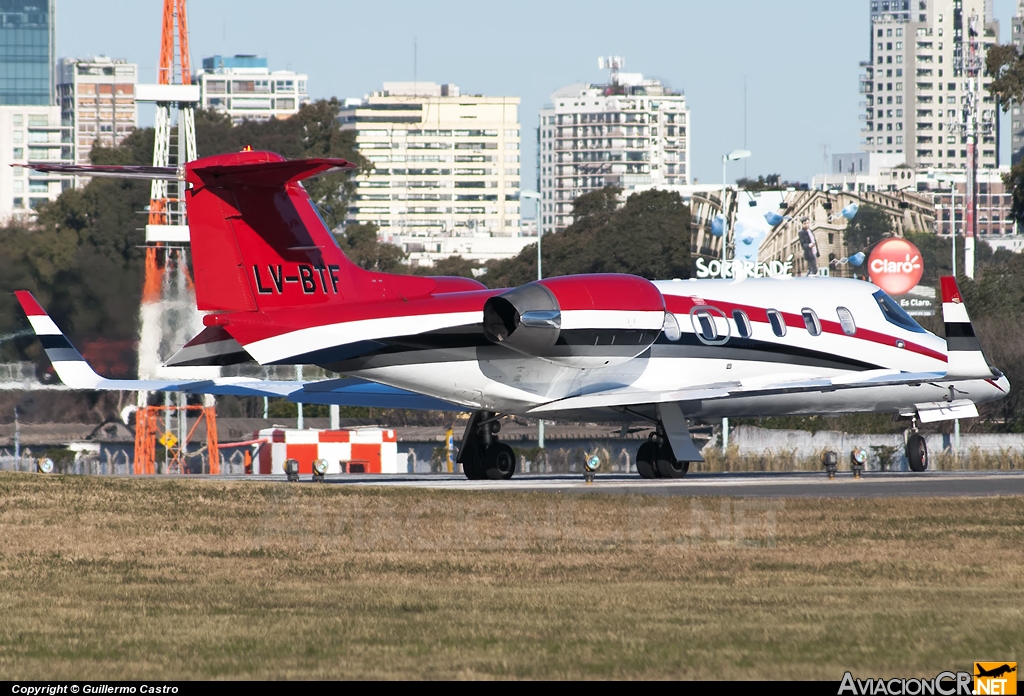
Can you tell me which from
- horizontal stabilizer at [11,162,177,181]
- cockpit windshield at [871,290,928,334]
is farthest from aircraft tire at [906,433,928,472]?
horizontal stabilizer at [11,162,177,181]

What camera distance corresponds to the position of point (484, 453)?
1220 inches

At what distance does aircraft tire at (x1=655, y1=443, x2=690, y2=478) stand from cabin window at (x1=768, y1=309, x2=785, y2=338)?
319 centimetres

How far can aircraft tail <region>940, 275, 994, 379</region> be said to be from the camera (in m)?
32.2

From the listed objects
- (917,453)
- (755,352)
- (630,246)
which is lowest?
(917,453)

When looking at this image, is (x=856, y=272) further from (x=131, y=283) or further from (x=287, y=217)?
(x=287, y=217)

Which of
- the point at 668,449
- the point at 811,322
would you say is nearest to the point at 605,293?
the point at 668,449

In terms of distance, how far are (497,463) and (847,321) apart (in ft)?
25.2

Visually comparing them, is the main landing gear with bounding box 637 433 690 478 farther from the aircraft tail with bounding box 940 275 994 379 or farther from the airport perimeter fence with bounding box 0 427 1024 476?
the airport perimeter fence with bounding box 0 427 1024 476

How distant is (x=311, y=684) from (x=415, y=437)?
47.7 meters

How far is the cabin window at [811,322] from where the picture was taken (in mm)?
31500

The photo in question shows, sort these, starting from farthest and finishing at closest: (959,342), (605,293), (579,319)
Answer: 1. (959,342)
2. (605,293)
3. (579,319)

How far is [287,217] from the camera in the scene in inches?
1089

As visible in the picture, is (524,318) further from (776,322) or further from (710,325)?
(776,322)

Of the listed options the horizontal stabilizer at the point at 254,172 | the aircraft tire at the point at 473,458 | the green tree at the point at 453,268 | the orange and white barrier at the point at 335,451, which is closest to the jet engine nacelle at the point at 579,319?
the aircraft tire at the point at 473,458
